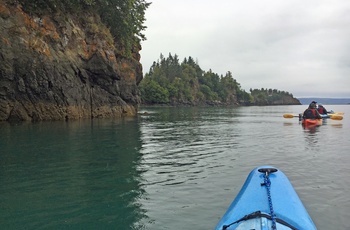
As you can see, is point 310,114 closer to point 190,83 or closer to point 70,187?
point 70,187

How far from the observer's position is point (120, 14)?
45.1 m

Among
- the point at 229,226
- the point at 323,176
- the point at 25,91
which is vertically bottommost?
the point at 323,176

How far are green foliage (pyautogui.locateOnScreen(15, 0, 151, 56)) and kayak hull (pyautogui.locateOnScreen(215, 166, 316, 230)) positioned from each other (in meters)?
35.2

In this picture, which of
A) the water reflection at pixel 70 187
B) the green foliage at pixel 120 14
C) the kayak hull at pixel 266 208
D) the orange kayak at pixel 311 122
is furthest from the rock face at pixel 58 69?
the kayak hull at pixel 266 208

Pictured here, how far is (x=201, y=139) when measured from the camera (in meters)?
19.6

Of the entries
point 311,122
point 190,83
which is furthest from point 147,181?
point 190,83

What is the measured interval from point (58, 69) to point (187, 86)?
112m

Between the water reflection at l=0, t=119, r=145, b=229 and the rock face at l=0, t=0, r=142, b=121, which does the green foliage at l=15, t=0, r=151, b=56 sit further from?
the water reflection at l=0, t=119, r=145, b=229

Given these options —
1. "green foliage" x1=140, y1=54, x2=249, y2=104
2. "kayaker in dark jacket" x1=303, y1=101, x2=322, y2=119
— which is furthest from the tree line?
"kayaker in dark jacket" x1=303, y1=101, x2=322, y2=119

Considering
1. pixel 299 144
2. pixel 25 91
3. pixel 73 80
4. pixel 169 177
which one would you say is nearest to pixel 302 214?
pixel 169 177

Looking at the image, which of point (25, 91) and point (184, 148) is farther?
point (25, 91)

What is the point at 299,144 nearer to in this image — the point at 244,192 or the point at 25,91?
the point at 244,192

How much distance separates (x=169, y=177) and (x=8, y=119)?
25.3 metres

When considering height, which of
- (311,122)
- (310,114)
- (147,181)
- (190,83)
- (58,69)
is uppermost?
(190,83)
